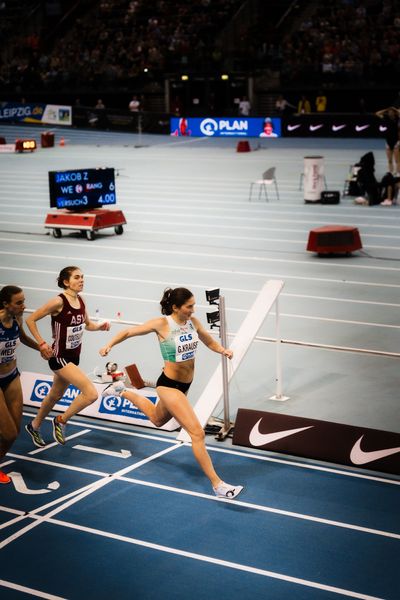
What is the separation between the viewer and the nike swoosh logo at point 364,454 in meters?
8.00

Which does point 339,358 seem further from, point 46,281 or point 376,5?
point 376,5

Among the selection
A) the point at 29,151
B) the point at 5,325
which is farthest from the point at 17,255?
the point at 29,151

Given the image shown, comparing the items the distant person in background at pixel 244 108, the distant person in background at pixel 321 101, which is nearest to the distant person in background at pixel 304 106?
the distant person in background at pixel 321 101

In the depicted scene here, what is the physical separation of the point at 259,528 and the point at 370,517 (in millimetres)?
908

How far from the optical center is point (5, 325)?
25.6ft

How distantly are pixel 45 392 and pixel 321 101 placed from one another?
1414 inches

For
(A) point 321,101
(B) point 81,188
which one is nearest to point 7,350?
(B) point 81,188

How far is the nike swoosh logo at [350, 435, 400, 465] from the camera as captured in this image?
8.00m

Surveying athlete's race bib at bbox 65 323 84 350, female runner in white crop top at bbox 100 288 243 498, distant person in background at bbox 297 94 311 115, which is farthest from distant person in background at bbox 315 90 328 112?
female runner in white crop top at bbox 100 288 243 498

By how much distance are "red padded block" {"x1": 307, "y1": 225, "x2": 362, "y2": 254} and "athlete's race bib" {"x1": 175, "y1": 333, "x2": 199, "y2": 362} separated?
995 centimetres

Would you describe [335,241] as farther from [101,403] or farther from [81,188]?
[101,403]

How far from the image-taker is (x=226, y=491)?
7.44 metres

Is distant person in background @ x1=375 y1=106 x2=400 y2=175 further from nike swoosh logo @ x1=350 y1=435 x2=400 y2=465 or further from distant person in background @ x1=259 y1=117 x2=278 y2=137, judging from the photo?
distant person in background @ x1=259 y1=117 x2=278 y2=137

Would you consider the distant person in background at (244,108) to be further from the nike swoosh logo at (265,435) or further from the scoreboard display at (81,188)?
the nike swoosh logo at (265,435)
